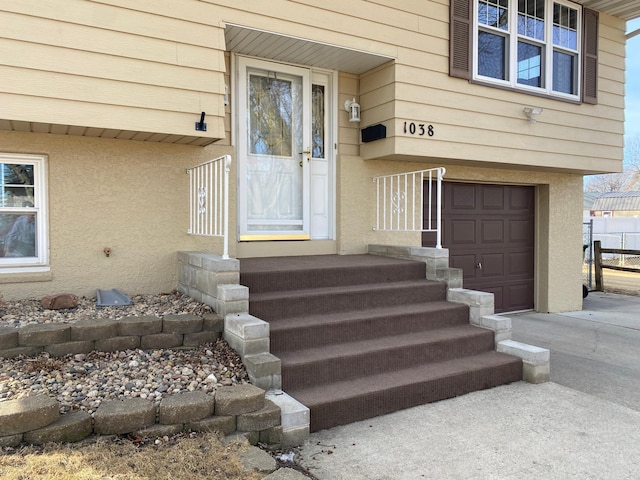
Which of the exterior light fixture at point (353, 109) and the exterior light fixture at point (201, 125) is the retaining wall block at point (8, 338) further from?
the exterior light fixture at point (353, 109)

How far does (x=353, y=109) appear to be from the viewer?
5.57 metres

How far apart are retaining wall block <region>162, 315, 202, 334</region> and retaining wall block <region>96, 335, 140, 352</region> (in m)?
0.20

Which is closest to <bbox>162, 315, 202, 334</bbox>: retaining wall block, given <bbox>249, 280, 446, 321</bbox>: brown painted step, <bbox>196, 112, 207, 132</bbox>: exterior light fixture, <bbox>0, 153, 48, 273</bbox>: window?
<bbox>249, 280, 446, 321</bbox>: brown painted step

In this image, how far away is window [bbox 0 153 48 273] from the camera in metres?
3.97

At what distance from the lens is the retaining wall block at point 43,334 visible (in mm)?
2967

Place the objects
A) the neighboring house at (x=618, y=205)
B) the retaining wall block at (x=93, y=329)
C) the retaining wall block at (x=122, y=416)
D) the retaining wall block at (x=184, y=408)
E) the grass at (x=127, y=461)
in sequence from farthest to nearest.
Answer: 1. the neighboring house at (x=618, y=205)
2. the retaining wall block at (x=93, y=329)
3. the retaining wall block at (x=184, y=408)
4. the retaining wall block at (x=122, y=416)
5. the grass at (x=127, y=461)

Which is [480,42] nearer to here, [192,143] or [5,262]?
[192,143]

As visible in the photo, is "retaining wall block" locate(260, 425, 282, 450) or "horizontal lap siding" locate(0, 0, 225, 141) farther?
"horizontal lap siding" locate(0, 0, 225, 141)

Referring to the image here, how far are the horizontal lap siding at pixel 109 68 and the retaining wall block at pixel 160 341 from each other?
1702 millimetres

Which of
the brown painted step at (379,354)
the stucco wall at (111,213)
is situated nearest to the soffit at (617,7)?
the brown painted step at (379,354)

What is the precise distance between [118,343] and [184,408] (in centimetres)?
95

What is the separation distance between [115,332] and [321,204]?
3.00m

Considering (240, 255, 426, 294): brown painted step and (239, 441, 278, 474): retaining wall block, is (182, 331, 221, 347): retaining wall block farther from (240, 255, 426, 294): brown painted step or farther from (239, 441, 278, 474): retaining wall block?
(239, 441, 278, 474): retaining wall block

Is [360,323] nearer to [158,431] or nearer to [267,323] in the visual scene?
[267,323]
